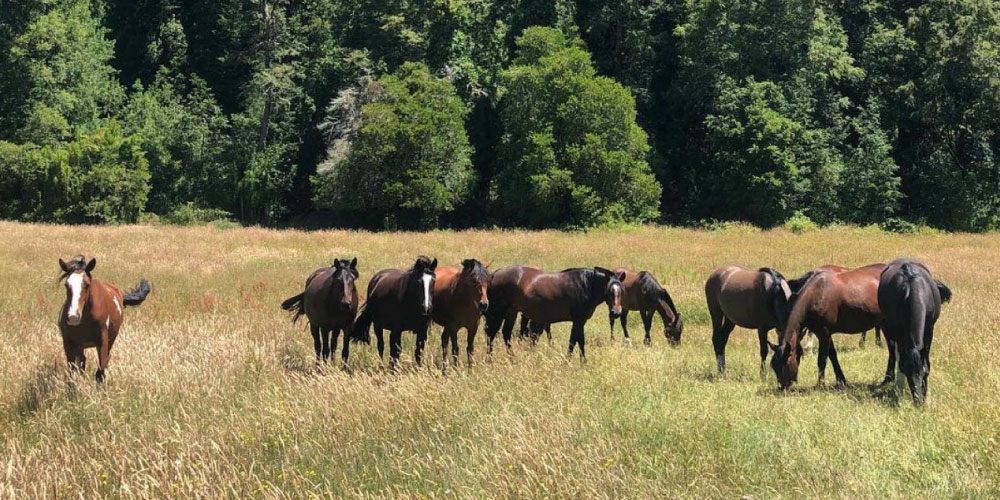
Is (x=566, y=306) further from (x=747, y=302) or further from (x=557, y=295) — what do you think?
(x=747, y=302)

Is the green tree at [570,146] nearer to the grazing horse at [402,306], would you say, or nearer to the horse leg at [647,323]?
the horse leg at [647,323]

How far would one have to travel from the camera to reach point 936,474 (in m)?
5.45

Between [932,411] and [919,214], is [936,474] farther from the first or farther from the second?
[919,214]

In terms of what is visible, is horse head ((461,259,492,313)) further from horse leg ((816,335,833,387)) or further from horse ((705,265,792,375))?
horse leg ((816,335,833,387))

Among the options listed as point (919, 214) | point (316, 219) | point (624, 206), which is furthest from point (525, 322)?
point (919, 214)

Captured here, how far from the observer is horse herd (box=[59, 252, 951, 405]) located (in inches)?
320

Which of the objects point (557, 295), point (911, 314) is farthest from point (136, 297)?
point (911, 314)

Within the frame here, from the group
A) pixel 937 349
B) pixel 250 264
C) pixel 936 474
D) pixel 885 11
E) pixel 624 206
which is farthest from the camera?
pixel 885 11

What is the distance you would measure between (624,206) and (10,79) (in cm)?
4375

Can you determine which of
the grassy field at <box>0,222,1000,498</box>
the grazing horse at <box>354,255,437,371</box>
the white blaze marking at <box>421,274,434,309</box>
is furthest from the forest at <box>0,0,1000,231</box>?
the white blaze marking at <box>421,274,434,309</box>

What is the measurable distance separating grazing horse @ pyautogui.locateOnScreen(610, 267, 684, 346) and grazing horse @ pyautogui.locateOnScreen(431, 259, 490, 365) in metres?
2.81

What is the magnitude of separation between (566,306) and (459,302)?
65.7 inches

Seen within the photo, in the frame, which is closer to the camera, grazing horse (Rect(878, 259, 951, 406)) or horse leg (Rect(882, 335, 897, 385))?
grazing horse (Rect(878, 259, 951, 406))

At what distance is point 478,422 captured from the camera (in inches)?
268
